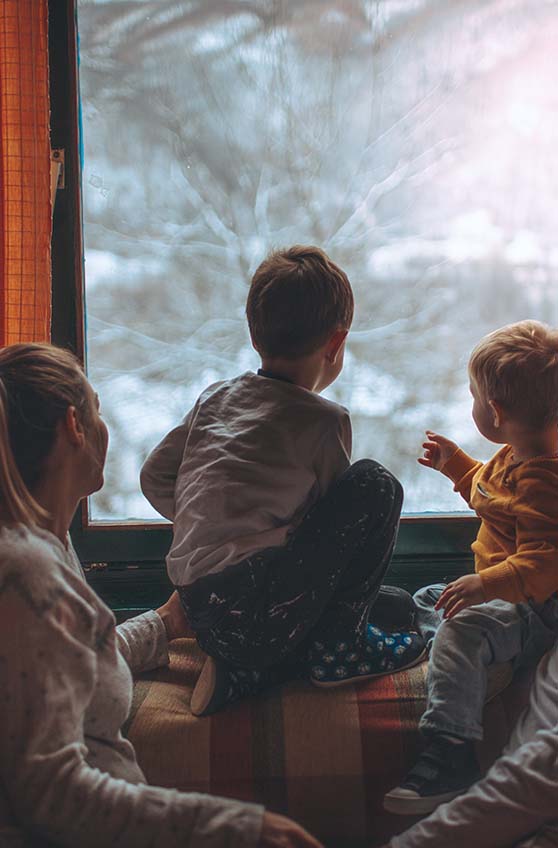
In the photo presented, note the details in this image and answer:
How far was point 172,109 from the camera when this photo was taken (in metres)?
1.93

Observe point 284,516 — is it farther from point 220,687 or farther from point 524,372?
point 524,372

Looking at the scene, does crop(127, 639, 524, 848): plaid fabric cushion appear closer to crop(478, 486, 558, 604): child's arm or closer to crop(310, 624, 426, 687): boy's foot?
crop(310, 624, 426, 687): boy's foot

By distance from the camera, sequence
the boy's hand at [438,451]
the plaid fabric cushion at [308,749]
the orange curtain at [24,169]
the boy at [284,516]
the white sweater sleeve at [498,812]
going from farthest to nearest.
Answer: the boy's hand at [438,451]
the orange curtain at [24,169]
the boy at [284,516]
the plaid fabric cushion at [308,749]
the white sweater sleeve at [498,812]

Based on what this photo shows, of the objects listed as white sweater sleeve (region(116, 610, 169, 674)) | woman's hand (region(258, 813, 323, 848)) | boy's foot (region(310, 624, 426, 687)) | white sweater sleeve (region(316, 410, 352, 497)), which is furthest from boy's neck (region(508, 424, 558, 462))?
woman's hand (region(258, 813, 323, 848))

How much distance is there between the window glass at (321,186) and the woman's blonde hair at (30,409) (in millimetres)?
848

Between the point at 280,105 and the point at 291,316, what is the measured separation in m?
0.64

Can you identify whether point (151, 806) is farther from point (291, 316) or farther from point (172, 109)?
point (172, 109)

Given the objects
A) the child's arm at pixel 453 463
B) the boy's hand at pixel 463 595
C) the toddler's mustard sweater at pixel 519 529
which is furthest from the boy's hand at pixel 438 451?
the boy's hand at pixel 463 595

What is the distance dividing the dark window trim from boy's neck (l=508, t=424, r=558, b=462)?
0.45m

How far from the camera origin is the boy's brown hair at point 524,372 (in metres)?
1.57

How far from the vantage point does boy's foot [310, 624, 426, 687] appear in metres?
1.55

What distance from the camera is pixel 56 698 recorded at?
0.95 m

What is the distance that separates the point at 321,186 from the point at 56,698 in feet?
4.48

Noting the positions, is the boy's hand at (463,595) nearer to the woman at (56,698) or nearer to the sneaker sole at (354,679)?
the sneaker sole at (354,679)
